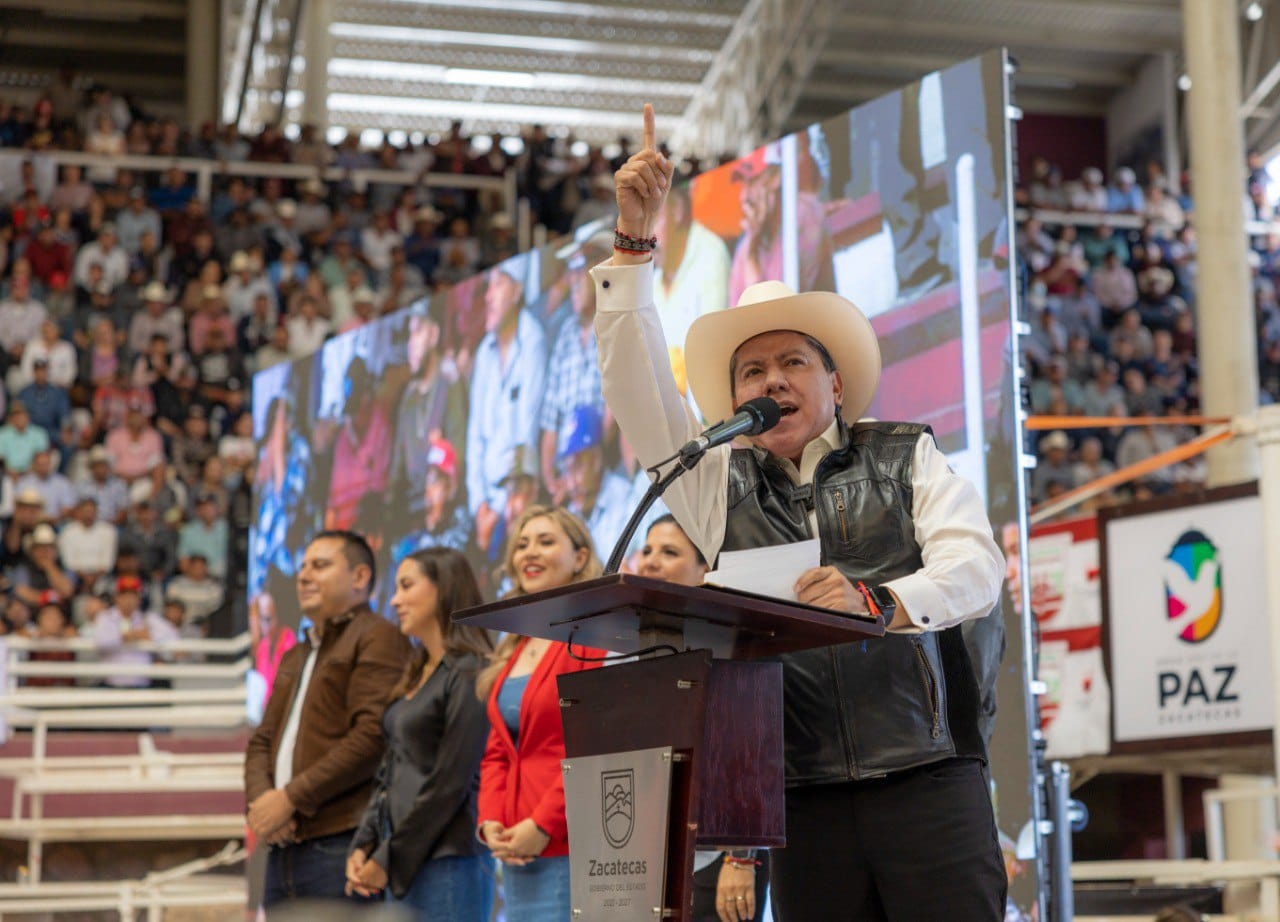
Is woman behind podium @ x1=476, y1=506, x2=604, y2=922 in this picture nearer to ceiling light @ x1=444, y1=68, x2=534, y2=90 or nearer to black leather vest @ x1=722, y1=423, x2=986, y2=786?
black leather vest @ x1=722, y1=423, x2=986, y2=786

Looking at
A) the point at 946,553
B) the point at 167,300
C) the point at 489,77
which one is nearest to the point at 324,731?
the point at 946,553

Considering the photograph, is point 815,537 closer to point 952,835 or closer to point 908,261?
point 952,835

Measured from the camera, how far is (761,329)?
8.75 feet

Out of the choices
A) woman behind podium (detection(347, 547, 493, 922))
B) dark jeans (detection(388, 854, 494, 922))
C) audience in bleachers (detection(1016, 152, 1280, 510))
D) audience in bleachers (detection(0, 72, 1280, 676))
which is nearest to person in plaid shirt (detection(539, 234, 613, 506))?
woman behind podium (detection(347, 547, 493, 922))

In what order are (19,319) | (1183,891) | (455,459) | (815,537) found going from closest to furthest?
(815,537) < (1183,891) < (455,459) < (19,319)

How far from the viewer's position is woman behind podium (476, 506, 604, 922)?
12.5 ft

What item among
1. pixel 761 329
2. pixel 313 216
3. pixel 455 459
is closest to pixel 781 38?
pixel 313 216

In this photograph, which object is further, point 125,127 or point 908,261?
point 125,127

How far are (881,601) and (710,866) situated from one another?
1797mm

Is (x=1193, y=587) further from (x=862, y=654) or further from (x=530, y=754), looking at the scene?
(x=862, y=654)

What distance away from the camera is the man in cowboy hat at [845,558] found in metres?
2.33

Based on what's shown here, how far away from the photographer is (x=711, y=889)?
3742 millimetres

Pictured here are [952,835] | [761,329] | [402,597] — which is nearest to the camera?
[952,835]

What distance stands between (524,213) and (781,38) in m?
4.21
